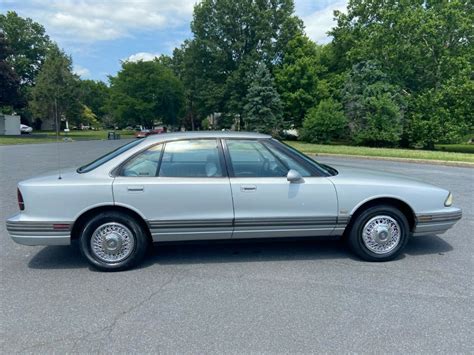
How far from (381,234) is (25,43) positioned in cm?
6379

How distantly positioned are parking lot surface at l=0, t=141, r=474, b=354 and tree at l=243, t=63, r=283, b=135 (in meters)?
25.1

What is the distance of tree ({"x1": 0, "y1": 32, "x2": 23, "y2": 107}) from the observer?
36.3 metres

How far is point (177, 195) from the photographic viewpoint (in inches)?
143

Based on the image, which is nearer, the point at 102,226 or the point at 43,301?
the point at 43,301

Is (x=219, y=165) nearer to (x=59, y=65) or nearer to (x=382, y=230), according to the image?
(x=382, y=230)

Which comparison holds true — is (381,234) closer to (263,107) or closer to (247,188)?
(247,188)

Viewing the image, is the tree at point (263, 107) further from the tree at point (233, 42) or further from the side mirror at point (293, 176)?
the side mirror at point (293, 176)

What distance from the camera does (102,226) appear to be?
3613 mm

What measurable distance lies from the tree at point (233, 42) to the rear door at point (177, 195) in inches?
1286

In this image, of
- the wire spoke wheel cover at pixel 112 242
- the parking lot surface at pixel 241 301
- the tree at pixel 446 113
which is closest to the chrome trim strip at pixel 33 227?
the wire spoke wheel cover at pixel 112 242

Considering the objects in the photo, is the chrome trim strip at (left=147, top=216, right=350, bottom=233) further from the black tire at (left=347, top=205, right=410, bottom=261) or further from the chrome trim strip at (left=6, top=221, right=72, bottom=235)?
the chrome trim strip at (left=6, top=221, right=72, bottom=235)

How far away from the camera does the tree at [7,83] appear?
119 feet

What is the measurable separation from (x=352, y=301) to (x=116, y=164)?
9.44ft

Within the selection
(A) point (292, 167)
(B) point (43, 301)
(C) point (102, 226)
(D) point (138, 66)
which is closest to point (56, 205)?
(C) point (102, 226)
